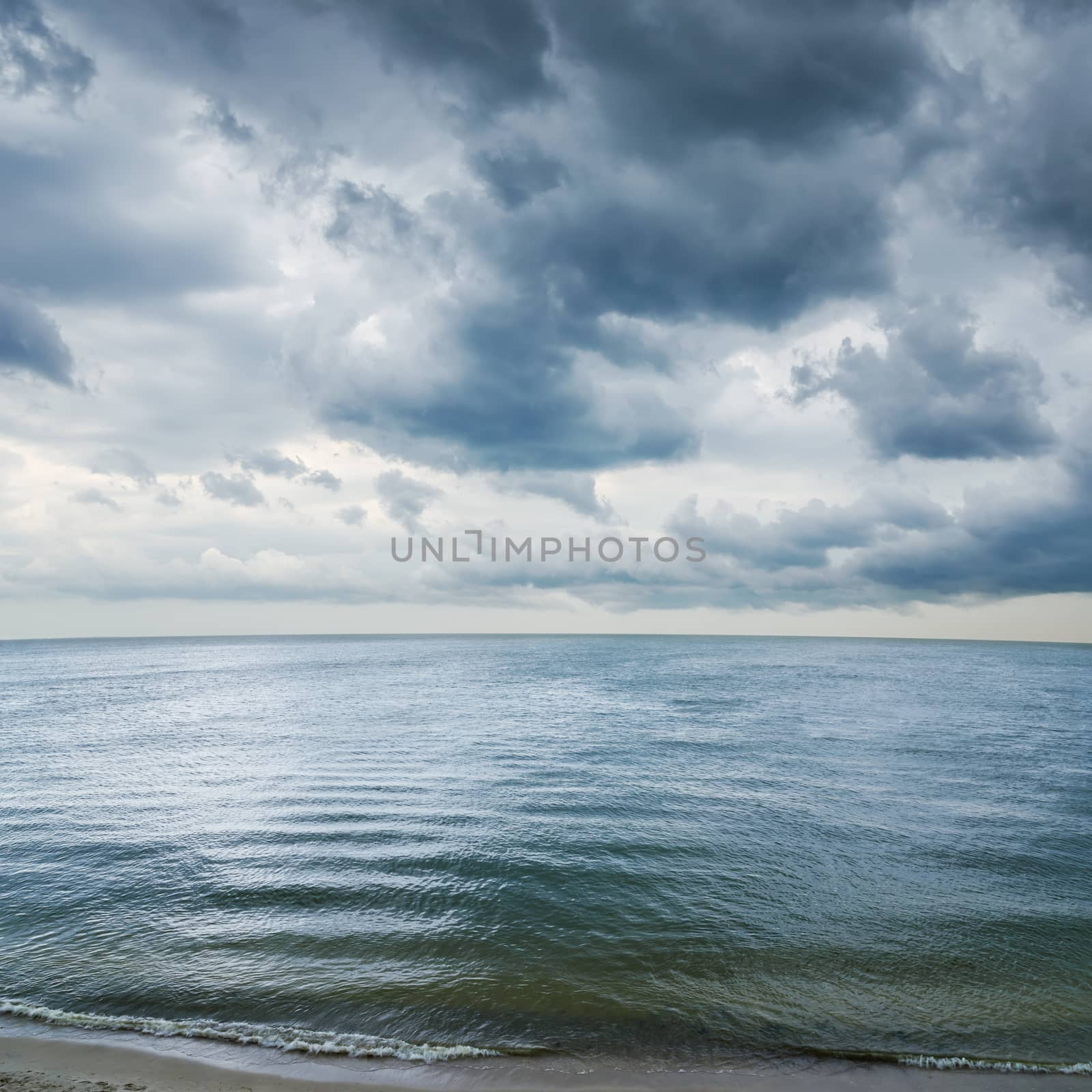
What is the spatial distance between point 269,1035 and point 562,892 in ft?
32.2

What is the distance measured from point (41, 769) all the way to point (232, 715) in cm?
2869

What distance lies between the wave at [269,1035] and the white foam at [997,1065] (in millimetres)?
8091

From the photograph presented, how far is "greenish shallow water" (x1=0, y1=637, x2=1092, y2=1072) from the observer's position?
14414mm

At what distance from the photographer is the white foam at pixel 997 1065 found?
41.7 feet

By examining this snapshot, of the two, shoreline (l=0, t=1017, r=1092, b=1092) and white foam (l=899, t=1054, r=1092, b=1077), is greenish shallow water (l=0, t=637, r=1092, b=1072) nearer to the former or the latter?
white foam (l=899, t=1054, r=1092, b=1077)

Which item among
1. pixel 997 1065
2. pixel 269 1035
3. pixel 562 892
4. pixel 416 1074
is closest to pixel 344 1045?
pixel 269 1035

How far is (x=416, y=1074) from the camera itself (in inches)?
Result: 489

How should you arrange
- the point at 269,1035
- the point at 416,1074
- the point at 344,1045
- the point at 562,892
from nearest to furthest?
the point at 416,1074, the point at 344,1045, the point at 269,1035, the point at 562,892

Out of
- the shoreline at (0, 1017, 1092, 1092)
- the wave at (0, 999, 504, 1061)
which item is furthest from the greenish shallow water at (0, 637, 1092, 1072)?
the shoreline at (0, 1017, 1092, 1092)

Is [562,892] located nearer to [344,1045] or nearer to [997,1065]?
[344,1045]

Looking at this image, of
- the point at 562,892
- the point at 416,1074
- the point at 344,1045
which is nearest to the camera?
the point at 416,1074

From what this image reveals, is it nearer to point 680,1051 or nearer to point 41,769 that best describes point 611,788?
point 680,1051

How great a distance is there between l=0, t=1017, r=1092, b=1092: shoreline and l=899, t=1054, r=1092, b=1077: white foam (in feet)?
0.28

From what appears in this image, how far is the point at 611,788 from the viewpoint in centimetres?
3447
